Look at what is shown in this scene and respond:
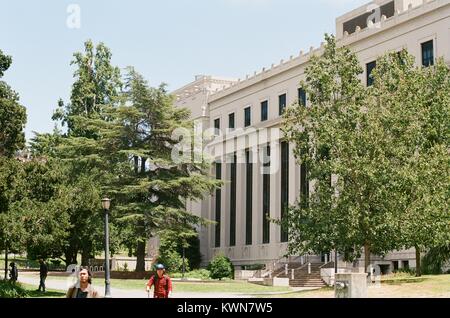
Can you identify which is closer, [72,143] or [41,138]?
[72,143]

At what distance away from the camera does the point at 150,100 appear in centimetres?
5500

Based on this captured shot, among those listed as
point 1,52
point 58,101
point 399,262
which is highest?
point 58,101

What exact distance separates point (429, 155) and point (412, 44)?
16410 mm

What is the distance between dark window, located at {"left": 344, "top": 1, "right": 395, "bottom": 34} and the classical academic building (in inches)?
2.9

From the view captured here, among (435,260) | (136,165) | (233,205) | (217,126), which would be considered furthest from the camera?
(217,126)

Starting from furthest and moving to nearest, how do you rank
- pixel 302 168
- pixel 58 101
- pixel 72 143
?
pixel 58 101, pixel 302 168, pixel 72 143

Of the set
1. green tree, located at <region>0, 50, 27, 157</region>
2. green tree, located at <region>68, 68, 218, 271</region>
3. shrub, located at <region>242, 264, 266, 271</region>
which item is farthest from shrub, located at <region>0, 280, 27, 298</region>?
shrub, located at <region>242, 264, 266, 271</region>

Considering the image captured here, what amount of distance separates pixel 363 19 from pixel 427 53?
31.3 ft

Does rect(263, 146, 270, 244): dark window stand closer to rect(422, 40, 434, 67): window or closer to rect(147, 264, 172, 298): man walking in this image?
rect(422, 40, 434, 67): window

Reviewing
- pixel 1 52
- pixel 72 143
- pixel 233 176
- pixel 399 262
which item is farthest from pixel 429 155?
pixel 233 176

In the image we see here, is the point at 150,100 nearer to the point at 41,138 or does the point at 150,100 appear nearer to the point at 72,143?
the point at 72,143

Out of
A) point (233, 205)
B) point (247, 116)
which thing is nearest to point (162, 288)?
point (247, 116)

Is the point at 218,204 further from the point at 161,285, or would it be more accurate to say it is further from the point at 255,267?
the point at 161,285

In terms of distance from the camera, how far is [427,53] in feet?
160
